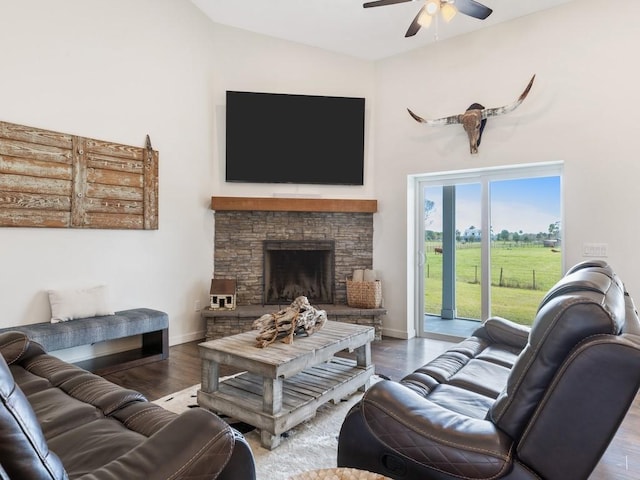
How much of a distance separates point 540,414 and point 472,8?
3.07 m

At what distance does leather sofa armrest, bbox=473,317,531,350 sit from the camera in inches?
101

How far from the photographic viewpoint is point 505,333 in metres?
2.62

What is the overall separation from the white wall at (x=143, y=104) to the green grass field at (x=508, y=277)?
1528 millimetres

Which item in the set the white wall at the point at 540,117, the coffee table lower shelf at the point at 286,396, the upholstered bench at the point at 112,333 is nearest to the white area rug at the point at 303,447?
the coffee table lower shelf at the point at 286,396

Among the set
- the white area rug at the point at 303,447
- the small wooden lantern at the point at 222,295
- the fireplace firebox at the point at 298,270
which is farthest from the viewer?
the fireplace firebox at the point at 298,270

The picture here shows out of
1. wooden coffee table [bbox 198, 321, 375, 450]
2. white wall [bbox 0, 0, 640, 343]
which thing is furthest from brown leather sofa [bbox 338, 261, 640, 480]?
white wall [bbox 0, 0, 640, 343]

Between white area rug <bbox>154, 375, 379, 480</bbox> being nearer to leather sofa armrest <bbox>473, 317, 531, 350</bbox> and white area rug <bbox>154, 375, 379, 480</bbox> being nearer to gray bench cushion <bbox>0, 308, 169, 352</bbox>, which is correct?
gray bench cushion <bbox>0, 308, 169, 352</bbox>

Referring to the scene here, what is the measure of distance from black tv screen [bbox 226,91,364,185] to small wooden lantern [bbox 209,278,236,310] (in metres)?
1.27

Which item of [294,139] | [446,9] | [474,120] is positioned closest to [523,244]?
[474,120]

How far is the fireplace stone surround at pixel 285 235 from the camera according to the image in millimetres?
4492

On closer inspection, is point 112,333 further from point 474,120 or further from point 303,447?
point 474,120

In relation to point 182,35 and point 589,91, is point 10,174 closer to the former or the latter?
point 182,35

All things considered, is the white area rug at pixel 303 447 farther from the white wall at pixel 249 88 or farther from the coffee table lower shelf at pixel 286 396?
the white wall at pixel 249 88

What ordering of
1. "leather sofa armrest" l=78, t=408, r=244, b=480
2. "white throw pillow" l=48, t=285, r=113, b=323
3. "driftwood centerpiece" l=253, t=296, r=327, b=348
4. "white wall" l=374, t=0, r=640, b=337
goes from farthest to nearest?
1. "white wall" l=374, t=0, r=640, b=337
2. "white throw pillow" l=48, t=285, r=113, b=323
3. "driftwood centerpiece" l=253, t=296, r=327, b=348
4. "leather sofa armrest" l=78, t=408, r=244, b=480
